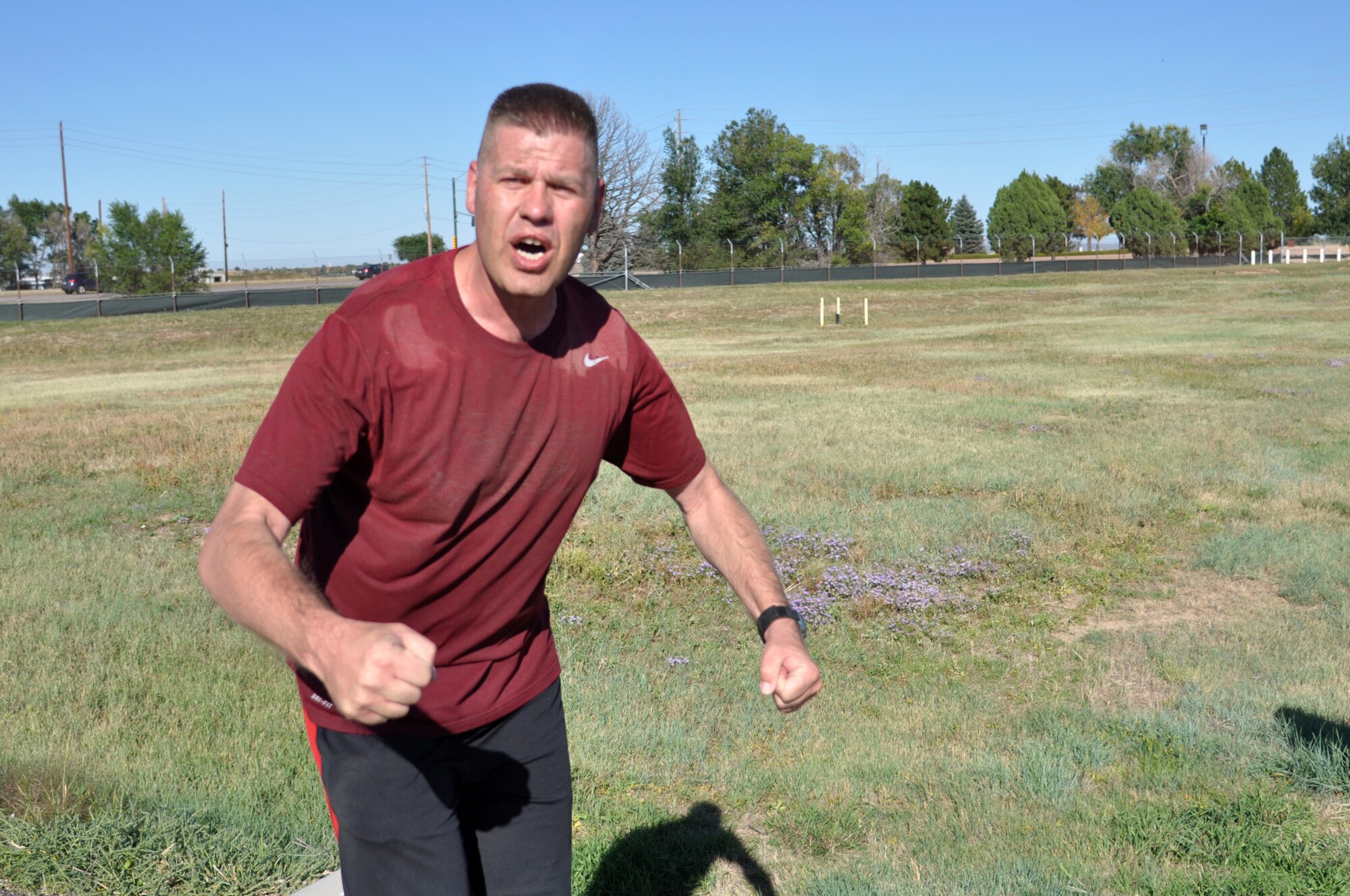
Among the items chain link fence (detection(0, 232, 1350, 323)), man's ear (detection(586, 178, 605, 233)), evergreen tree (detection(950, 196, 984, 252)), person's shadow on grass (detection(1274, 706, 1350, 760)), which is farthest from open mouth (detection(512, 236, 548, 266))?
evergreen tree (detection(950, 196, 984, 252))

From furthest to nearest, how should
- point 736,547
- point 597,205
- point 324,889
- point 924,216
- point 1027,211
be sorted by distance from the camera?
point 1027,211 < point 924,216 < point 324,889 < point 736,547 < point 597,205

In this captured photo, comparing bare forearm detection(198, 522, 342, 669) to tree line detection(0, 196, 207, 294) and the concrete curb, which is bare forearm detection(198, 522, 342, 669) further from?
tree line detection(0, 196, 207, 294)

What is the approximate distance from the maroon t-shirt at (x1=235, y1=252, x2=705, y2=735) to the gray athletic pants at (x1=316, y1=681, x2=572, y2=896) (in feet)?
0.16

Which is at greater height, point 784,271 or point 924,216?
point 924,216

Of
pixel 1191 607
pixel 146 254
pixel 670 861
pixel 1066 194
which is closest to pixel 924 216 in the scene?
pixel 1066 194

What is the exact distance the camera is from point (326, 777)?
2238mm

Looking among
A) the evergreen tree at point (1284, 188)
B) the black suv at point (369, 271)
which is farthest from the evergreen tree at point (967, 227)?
the black suv at point (369, 271)

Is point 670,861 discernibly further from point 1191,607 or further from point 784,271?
point 784,271

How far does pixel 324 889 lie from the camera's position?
360 centimetres

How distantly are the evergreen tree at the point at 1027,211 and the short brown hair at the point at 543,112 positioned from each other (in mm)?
82301

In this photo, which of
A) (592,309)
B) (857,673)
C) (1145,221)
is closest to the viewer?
(592,309)

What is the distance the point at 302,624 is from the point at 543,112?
3.32 feet

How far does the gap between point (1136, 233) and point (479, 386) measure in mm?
82113

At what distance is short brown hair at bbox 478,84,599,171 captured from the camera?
6.94 ft
